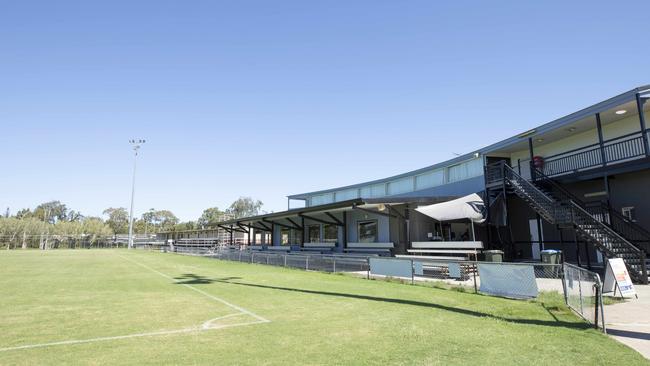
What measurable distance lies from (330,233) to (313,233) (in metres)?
3.03

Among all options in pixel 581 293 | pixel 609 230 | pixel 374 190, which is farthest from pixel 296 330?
pixel 374 190

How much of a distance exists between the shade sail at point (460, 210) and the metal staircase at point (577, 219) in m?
2.35

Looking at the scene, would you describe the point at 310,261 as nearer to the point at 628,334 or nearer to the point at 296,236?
the point at 296,236

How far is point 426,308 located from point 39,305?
9.93 meters

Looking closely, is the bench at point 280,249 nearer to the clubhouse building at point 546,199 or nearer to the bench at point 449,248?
the clubhouse building at point 546,199

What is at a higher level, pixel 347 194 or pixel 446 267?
pixel 347 194

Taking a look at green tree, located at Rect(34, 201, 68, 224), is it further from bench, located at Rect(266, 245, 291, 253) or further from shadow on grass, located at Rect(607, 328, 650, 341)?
Result: shadow on grass, located at Rect(607, 328, 650, 341)

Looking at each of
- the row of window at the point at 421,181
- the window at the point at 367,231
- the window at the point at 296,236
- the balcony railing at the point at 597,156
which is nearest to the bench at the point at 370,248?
the window at the point at 367,231

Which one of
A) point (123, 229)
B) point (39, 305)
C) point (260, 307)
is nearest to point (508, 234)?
point (260, 307)

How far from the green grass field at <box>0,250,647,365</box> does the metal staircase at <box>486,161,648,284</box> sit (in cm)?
554

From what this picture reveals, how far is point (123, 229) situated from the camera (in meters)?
132

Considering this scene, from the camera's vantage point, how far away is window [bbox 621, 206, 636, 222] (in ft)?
56.3

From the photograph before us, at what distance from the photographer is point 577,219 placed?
613 inches

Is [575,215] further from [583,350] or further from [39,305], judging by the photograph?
[39,305]
